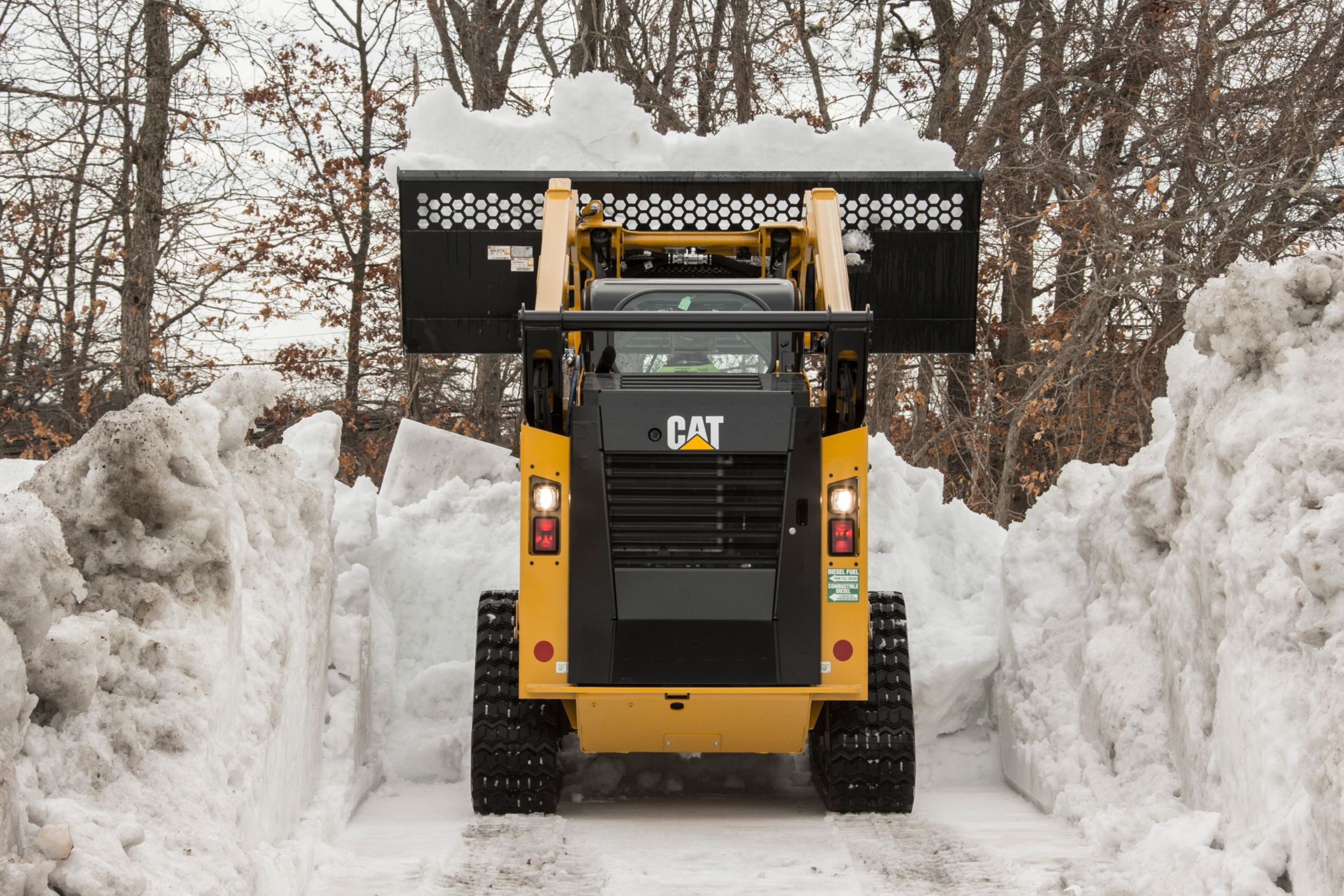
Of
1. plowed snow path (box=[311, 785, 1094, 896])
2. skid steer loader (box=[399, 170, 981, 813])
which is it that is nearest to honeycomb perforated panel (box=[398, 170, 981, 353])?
skid steer loader (box=[399, 170, 981, 813])

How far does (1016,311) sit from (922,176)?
871 cm


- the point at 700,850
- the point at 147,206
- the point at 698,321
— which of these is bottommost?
the point at 700,850

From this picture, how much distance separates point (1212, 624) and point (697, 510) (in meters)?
2.30

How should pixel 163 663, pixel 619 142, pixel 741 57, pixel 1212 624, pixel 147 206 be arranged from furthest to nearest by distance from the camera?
pixel 741 57, pixel 147 206, pixel 619 142, pixel 1212 624, pixel 163 663

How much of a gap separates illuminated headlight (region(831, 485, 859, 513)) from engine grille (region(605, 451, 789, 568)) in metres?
0.25

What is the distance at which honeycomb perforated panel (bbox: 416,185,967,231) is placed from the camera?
9281 millimetres

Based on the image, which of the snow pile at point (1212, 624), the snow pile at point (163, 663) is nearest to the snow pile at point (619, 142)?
the snow pile at point (1212, 624)

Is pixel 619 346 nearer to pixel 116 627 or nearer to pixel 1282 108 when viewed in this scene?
pixel 116 627

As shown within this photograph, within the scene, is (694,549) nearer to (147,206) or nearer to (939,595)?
(939,595)

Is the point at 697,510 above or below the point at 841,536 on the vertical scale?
above

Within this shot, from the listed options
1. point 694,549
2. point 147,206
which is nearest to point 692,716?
point 694,549

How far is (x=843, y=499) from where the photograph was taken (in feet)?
21.6

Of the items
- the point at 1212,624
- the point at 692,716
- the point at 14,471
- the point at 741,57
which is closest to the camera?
the point at 1212,624

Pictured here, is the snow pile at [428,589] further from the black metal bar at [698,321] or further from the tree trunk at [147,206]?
the tree trunk at [147,206]
